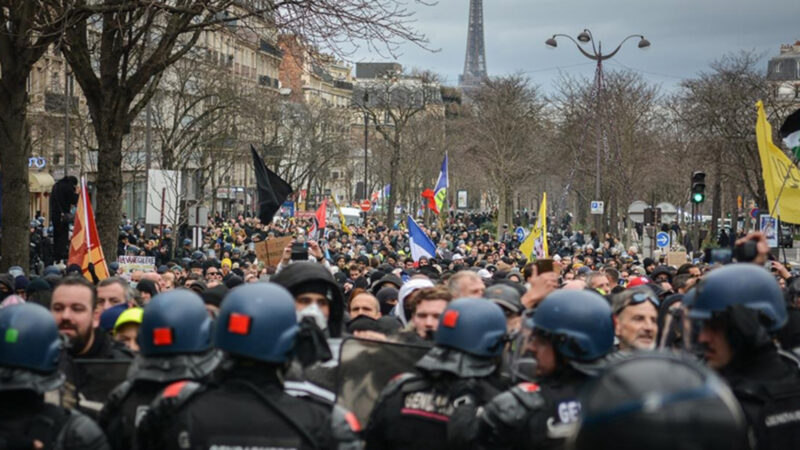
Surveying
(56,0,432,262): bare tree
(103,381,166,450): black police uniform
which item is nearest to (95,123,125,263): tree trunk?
(56,0,432,262): bare tree

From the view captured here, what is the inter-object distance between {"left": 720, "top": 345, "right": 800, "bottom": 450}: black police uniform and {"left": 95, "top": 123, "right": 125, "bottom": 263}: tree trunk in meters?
13.6

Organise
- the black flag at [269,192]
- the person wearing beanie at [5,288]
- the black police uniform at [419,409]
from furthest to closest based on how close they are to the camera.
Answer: the black flag at [269,192], the person wearing beanie at [5,288], the black police uniform at [419,409]

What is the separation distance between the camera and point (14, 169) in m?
16.1

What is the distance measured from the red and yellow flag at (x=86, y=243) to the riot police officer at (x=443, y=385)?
9.52 meters

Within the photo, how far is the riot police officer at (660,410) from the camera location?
7.52ft

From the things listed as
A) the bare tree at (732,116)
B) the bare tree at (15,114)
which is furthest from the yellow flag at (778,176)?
the bare tree at (732,116)

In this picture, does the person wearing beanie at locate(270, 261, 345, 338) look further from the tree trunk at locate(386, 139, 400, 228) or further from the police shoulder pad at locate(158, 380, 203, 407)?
the tree trunk at locate(386, 139, 400, 228)

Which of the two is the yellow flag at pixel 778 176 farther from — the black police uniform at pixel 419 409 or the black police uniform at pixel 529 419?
the black police uniform at pixel 529 419

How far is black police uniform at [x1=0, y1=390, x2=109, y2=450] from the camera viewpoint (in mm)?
4199

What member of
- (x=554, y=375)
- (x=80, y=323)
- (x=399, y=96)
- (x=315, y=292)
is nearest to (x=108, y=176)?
(x=80, y=323)

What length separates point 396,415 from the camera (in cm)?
472

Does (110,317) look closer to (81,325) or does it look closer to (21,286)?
(81,325)

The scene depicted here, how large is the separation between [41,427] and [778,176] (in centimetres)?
951

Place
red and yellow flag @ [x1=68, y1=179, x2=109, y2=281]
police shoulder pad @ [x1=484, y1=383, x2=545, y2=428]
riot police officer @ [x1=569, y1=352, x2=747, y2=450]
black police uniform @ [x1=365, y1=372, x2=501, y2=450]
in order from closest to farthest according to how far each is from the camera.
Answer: riot police officer @ [x1=569, y1=352, x2=747, y2=450], police shoulder pad @ [x1=484, y1=383, x2=545, y2=428], black police uniform @ [x1=365, y1=372, x2=501, y2=450], red and yellow flag @ [x1=68, y1=179, x2=109, y2=281]
